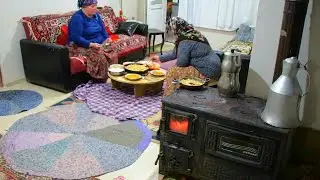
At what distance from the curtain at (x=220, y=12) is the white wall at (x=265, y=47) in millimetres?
3381

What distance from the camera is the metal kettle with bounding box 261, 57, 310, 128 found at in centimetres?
161

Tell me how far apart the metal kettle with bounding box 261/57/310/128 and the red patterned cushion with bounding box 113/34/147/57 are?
2.81 metres

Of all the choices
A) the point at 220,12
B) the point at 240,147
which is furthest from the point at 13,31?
the point at 220,12

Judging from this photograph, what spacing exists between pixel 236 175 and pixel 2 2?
10.2ft

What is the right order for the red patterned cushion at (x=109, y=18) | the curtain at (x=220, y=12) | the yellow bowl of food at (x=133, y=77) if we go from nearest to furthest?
the yellow bowl of food at (x=133, y=77) < the red patterned cushion at (x=109, y=18) < the curtain at (x=220, y=12)

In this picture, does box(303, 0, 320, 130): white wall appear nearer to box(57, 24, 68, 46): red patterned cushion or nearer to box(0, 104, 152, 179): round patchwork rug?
box(0, 104, 152, 179): round patchwork rug

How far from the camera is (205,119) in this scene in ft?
5.90

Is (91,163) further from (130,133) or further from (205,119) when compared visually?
(205,119)

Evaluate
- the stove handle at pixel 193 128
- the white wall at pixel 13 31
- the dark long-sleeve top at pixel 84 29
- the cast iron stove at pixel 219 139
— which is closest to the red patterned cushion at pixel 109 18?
the dark long-sleeve top at pixel 84 29

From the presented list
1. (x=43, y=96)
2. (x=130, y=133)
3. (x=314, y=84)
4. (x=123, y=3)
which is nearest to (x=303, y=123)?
(x=314, y=84)

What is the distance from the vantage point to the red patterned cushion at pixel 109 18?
15.3 feet

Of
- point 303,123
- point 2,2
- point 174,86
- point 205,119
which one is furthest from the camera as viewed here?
point 2,2

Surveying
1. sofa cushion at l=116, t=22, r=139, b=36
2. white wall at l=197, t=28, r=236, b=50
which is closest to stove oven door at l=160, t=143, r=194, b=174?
sofa cushion at l=116, t=22, r=139, b=36

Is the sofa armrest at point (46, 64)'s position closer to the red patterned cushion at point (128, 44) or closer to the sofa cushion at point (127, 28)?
the red patterned cushion at point (128, 44)
